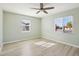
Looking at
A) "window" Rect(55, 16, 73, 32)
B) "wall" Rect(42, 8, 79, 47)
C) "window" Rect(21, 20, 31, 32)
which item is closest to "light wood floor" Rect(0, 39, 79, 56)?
"wall" Rect(42, 8, 79, 47)

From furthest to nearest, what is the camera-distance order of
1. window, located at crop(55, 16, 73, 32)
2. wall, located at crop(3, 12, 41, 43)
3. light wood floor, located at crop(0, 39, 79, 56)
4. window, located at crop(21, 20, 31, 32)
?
window, located at crop(21, 20, 31, 32) → wall, located at crop(3, 12, 41, 43) → window, located at crop(55, 16, 73, 32) → light wood floor, located at crop(0, 39, 79, 56)

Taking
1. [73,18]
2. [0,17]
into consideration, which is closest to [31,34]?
[0,17]

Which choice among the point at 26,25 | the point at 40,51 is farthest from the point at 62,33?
the point at 26,25

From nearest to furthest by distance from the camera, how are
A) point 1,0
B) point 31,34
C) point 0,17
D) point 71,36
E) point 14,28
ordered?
1. point 1,0
2. point 0,17
3. point 71,36
4. point 14,28
5. point 31,34

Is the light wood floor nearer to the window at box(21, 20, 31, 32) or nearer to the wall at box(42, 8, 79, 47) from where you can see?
the wall at box(42, 8, 79, 47)

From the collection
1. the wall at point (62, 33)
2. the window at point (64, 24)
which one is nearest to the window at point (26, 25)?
the wall at point (62, 33)

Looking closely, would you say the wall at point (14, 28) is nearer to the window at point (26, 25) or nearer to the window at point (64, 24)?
the window at point (26, 25)

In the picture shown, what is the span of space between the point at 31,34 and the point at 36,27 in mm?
833

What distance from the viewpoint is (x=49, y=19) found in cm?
591

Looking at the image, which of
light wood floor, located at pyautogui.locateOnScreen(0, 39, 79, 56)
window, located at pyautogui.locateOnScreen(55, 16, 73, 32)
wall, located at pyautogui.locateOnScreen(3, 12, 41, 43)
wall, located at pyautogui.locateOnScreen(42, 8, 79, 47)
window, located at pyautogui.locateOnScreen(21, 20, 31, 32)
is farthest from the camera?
window, located at pyautogui.locateOnScreen(21, 20, 31, 32)

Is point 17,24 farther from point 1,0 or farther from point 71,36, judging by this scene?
point 1,0

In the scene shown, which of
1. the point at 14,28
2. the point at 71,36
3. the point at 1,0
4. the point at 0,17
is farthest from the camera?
the point at 14,28

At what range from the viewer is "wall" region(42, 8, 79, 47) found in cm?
400

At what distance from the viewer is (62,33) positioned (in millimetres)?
4793
